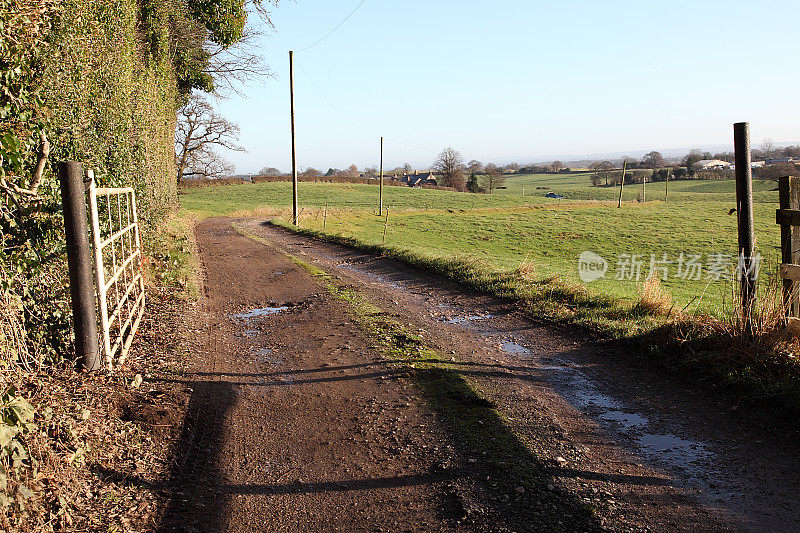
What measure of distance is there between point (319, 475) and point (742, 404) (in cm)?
432

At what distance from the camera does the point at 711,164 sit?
4646 inches

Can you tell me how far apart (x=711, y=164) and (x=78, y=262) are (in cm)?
13187

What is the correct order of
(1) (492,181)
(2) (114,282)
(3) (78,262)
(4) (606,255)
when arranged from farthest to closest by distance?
(1) (492,181) < (4) (606,255) < (2) (114,282) < (3) (78,262)

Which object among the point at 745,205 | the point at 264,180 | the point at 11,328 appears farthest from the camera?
the point at 264,180

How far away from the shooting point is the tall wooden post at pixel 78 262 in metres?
5.36

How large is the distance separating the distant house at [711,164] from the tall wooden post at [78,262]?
12516cm

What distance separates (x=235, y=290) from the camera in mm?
13023

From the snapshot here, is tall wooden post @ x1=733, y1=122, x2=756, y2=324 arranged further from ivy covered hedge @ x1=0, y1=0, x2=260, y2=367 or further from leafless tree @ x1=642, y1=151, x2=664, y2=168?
leafless tree @ x1=642, y1=151, x2=664, y2=168

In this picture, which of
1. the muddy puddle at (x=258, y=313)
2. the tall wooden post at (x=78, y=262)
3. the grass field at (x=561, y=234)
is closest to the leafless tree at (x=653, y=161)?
the grass field at (x=561, y=234)

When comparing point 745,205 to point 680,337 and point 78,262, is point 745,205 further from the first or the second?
point 78,262

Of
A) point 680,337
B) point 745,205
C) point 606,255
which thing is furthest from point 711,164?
point 680,337

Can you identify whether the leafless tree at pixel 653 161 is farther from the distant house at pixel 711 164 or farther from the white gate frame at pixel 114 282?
the white gate frame at pixel 114 282

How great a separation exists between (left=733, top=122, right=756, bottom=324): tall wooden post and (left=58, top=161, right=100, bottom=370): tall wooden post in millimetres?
7245

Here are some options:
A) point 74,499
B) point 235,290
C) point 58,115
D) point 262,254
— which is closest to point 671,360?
point 74,499
